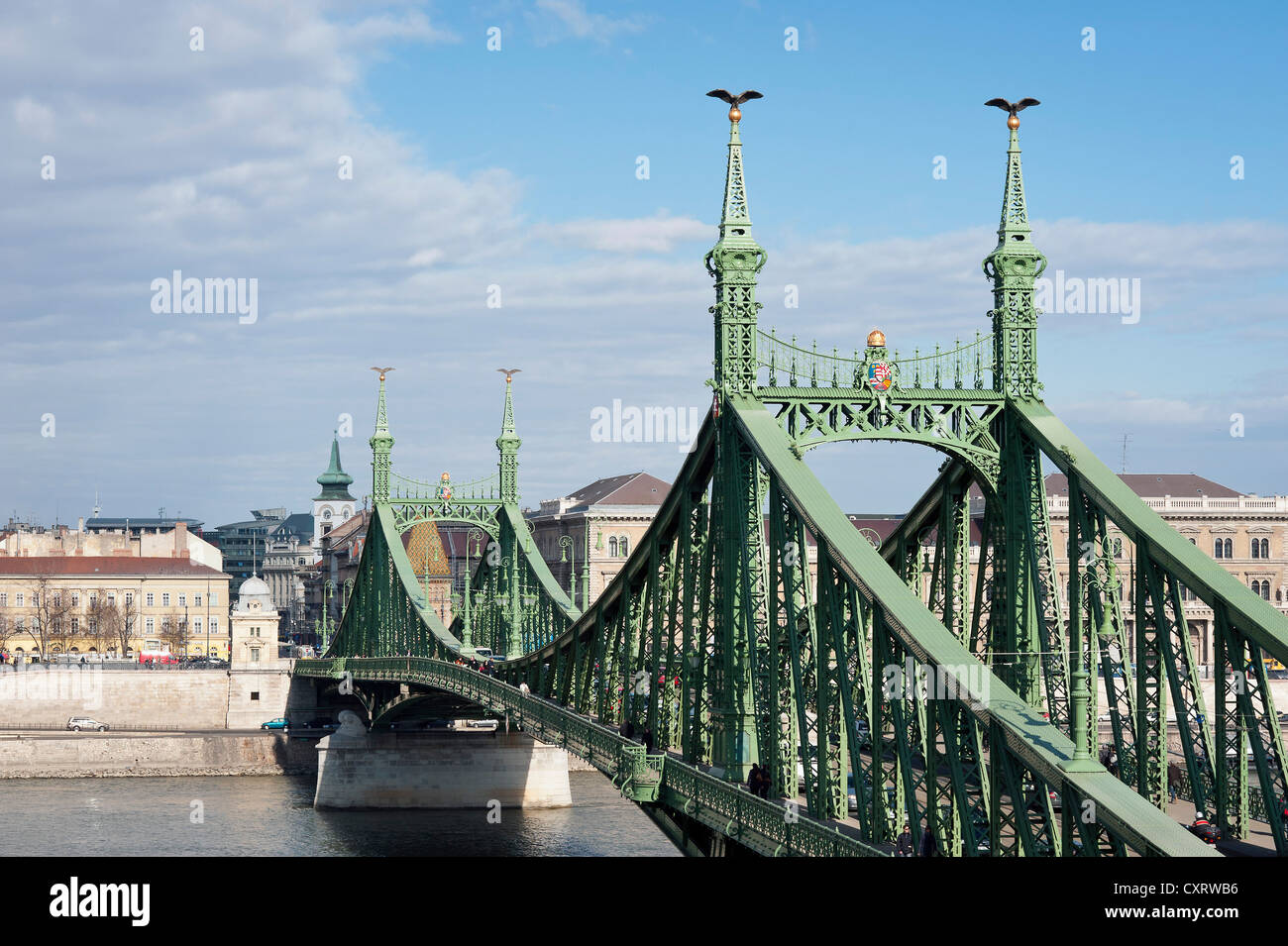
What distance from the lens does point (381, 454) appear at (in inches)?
3644

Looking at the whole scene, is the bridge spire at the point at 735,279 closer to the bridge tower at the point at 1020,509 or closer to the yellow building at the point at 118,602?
the bridge tower at the point at 1020,509

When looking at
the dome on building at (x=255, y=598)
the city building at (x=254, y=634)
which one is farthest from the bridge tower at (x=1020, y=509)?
the dome on building at (x=255, y=598)

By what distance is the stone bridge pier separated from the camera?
294 ft

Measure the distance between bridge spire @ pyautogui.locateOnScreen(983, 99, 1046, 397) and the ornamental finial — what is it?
5186 millimetres

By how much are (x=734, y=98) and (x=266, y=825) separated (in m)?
52.3

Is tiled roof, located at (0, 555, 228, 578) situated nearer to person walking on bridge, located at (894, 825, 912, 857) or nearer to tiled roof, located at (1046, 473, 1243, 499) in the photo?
tiled roof, located at (1046, 473, 1243, 499)

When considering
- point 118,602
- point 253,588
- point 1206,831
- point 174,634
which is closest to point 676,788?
point 1206,831

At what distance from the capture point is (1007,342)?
117 feet

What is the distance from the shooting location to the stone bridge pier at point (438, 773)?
89500 millimetres

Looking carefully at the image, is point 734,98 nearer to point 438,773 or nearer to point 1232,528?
point 438,773

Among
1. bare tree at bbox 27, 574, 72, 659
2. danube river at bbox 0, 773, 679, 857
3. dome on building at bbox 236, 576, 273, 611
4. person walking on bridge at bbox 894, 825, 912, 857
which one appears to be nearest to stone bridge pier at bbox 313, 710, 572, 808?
danube river at bbox 0, 773, 679, 857

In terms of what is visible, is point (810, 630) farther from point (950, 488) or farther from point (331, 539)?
point (331, 539)
